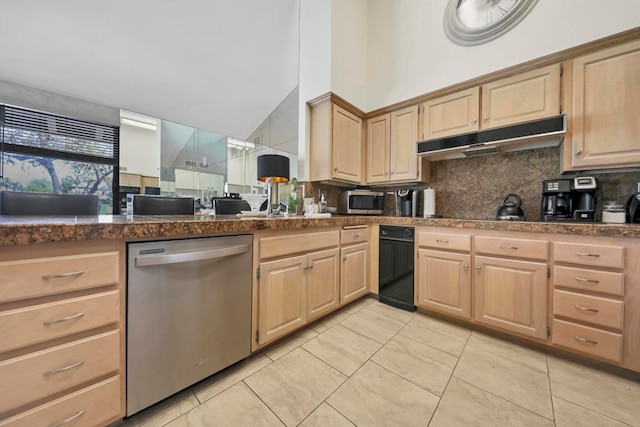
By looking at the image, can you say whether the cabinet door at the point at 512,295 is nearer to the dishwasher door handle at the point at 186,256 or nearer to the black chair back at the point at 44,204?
the dishwasher door handle at the point at 186,256

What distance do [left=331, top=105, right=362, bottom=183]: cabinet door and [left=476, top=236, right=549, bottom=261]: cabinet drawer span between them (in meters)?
1.40

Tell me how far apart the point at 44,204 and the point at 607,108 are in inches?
162

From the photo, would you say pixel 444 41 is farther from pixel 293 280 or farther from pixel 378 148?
pixel 293 280

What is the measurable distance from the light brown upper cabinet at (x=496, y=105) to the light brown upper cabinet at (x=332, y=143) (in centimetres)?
78

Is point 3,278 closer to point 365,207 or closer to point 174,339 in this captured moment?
point 174,339

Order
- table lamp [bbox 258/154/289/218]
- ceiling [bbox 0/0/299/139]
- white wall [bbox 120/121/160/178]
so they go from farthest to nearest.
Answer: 1. white wall [bbox 120/121/160/178]
2. ceiling [bbox 0/0/299/139]
3. table lamp [bbox 258/154/289/218]

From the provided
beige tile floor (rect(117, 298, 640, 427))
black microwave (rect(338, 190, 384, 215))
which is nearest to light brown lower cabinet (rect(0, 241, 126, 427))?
beige tile floor (rect(117, 298, 640, 427))

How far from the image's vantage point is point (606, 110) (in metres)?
1.54

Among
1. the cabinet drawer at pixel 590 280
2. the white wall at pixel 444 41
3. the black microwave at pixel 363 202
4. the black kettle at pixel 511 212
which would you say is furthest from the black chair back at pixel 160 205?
the cabinet drawer at pixel 590 280

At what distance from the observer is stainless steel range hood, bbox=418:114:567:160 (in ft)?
5.40

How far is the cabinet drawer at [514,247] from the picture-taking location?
1.50 metres

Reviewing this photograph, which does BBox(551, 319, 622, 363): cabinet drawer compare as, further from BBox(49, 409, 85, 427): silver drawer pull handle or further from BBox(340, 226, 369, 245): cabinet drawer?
BBox(49, 409, 85, 427): silver drawer pull handle

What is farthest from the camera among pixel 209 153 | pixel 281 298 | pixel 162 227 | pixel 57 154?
pixel 209 153

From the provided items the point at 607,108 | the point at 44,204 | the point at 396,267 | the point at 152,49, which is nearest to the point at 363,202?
the point at 396,267
